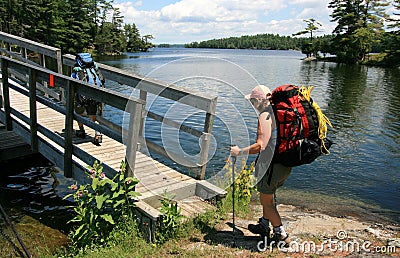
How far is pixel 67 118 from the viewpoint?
239 inches

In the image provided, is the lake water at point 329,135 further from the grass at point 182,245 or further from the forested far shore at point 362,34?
the forested far shore at point 362,34

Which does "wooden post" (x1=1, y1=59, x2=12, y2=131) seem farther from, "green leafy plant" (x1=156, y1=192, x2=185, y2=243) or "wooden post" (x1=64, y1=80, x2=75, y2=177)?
"green leafy plant" (x1=156, y1=192, x2=185, y2=243)

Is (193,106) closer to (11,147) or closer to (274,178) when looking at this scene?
(274,178)

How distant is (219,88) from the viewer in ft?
16.4

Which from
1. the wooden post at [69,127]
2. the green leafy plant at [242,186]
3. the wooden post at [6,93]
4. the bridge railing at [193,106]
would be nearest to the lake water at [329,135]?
the bridge railing at [193,106]

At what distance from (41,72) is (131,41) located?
114912mm

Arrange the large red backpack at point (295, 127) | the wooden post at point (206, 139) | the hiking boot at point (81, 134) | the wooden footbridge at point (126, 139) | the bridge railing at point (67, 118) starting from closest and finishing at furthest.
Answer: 1. the large red backpack at point (295, 127)
2. the bridge railing at point (67, 118)
3. the wooden footbridge at point (126, 139)
4. the wooden post at point (206, 139)
5. the hiking boot at point (81, 134)

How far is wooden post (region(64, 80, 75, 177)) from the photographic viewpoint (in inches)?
232

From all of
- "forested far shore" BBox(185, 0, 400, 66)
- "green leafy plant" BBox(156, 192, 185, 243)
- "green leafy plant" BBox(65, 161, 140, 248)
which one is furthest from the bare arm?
"forested far shore" BBox(185, 0, 400, 66)

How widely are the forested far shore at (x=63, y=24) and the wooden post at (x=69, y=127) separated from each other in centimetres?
6791

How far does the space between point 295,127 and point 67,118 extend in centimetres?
384

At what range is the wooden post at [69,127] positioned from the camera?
589 cm

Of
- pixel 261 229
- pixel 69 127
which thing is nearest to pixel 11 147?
pixel 69 127

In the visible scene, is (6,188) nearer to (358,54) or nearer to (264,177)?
(264,177)
